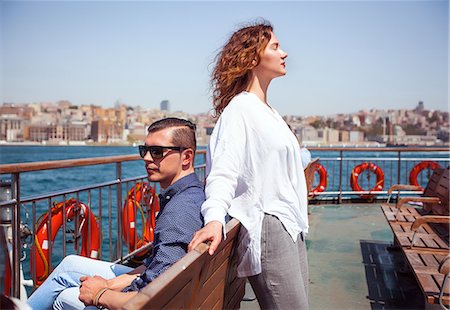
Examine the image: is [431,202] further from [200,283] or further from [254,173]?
[200,283]

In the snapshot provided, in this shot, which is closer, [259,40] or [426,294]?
[259,40]

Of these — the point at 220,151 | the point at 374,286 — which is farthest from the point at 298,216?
the point at 374,286

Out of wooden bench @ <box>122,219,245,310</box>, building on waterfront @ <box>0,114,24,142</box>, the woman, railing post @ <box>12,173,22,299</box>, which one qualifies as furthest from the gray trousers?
building on waterfront @ <box>0,114,24,142</box>

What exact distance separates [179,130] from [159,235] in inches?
18.7

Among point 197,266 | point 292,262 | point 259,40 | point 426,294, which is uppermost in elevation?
point 259,40

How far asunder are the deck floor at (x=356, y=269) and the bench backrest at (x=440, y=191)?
0.59 metres

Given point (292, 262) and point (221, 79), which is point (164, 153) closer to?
point (221, 79)

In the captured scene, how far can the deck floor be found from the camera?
3.60 meters

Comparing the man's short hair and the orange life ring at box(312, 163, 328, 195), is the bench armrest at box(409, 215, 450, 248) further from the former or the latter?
the orange life ring at box(312, 163, 328, 195)

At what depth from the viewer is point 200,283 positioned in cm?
131

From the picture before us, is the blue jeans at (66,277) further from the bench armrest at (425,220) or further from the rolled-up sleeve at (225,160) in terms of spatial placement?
the bench armrest at (425,220)

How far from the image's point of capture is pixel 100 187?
403 cm

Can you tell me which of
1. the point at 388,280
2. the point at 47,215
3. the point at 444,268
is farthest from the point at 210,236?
the point at 388,280

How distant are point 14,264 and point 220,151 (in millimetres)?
1916
